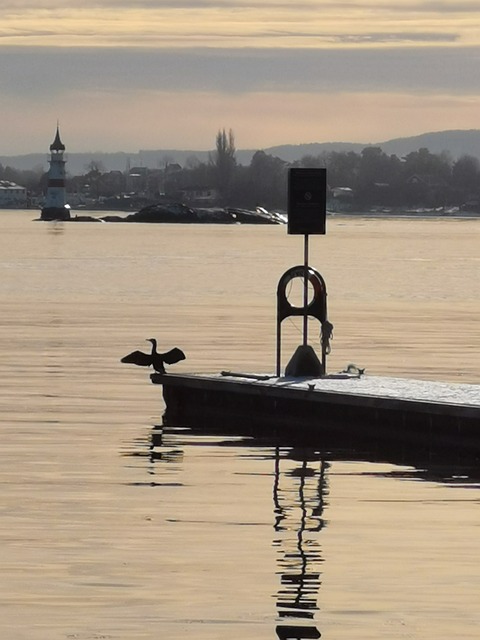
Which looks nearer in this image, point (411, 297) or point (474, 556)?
point (474, 556)

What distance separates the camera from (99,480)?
2005 centimetres

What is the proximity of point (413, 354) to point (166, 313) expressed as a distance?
19.6 m

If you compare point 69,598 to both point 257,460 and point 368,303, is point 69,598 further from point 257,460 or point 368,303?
point 368,303

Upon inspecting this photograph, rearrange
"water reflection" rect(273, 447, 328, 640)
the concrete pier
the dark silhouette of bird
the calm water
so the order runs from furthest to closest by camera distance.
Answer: the dark silhouette of bird < the concrete pier < "water reflection" rect(273, 447, 328, 640) < the calm water

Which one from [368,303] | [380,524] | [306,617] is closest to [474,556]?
[380,524]

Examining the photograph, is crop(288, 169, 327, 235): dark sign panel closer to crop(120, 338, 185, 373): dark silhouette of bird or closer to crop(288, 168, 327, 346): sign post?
crop(288, 168, 327, 346): sign post

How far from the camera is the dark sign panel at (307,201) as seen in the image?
26.3 metres

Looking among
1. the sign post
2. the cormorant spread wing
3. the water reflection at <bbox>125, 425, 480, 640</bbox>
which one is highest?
the sign post

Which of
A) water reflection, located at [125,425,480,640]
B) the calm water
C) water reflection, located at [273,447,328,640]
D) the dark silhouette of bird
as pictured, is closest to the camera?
the calm water

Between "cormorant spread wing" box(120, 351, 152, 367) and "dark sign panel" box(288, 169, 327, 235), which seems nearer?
"dark sign panel" box(288, 169, 327, 235)

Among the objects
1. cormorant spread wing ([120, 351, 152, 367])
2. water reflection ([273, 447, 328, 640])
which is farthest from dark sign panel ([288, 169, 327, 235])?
water reflection ([273, 447, 328, 640])

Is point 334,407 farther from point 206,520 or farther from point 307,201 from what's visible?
point 206,520

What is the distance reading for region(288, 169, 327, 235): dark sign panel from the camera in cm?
2633

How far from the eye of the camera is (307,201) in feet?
86.8
